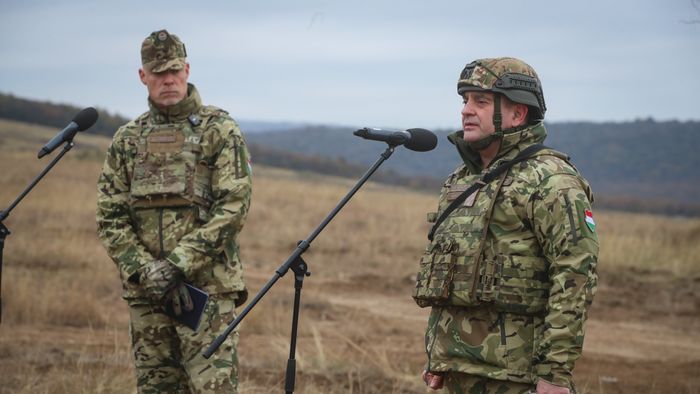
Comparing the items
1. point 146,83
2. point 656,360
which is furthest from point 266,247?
point 146,83

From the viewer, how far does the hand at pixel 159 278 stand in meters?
4.65

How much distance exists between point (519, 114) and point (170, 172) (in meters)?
2.00

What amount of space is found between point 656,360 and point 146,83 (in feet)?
22.5

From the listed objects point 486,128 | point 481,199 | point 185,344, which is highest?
point 486,128

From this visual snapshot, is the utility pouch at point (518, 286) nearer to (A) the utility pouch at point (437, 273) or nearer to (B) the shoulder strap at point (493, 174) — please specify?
(A) the utility pouch at point (437, 273)

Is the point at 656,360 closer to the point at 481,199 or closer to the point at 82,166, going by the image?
the point at 481,199

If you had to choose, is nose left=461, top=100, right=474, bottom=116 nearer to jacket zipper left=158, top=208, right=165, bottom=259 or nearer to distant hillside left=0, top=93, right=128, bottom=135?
jacket zipper left=158, top=208, right=165, bottom=259

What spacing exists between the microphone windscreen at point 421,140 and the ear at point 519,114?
1.31 ft

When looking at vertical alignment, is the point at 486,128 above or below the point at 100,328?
above

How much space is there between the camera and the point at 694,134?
88.1m

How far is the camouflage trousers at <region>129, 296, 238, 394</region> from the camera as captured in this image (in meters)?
4.73

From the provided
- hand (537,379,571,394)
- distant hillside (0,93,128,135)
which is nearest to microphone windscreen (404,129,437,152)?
hand (537,379,571,394)

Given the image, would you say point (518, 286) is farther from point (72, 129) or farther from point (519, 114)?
point (72, 129)

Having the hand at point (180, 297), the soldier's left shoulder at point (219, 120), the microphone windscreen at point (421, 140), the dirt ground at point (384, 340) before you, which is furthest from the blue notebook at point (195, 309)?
the dirt ground at point (384, 340)
